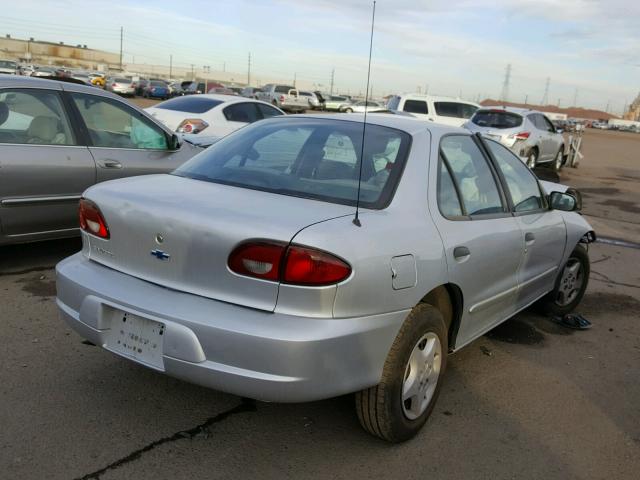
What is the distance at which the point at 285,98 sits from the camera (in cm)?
4331

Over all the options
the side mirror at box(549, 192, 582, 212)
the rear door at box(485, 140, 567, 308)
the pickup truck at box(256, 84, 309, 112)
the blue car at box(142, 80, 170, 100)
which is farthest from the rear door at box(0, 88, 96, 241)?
the blue car at box(142, 80, 170, 100)

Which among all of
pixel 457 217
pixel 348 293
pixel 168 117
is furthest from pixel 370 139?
pixel 168 117

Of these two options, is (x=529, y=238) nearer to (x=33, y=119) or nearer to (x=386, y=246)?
(x=386, y=246)

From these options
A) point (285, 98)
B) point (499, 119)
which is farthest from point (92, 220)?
point (285, 98)

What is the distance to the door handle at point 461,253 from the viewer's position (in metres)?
3.10

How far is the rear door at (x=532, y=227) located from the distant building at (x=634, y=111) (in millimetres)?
157939

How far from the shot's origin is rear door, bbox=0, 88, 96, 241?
16.1ft

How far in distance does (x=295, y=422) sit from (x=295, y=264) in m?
1.08

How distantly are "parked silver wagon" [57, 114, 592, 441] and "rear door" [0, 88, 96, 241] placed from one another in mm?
2116

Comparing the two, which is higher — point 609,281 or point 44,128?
point 44,128

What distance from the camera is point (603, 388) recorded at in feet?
12.6

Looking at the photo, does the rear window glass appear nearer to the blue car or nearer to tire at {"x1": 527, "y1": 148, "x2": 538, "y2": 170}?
tire at {"x1": 527, "y1": 148, "x2": 538, "y2": 170}

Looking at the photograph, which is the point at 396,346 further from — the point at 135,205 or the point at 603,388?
the point at 603,388

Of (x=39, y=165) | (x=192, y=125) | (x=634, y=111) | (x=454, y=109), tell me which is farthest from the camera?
(x=634, y=111)
